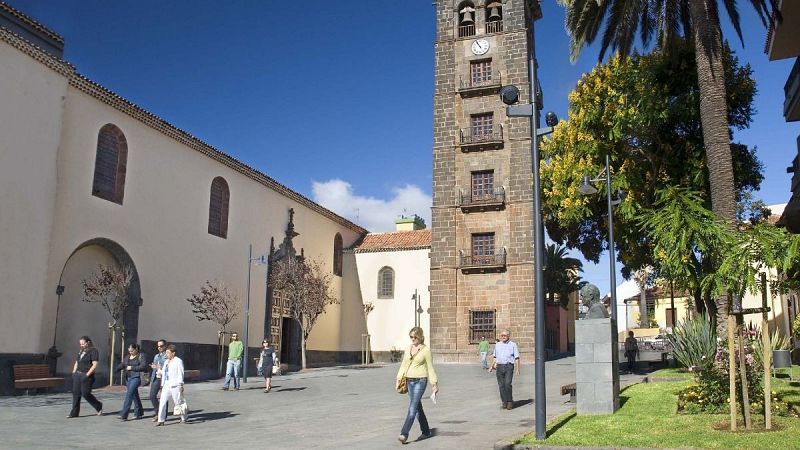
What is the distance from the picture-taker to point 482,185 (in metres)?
35.5

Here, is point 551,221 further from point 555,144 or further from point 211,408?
point 211,408

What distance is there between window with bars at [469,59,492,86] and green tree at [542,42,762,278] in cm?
1142

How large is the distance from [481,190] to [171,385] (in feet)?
78.3

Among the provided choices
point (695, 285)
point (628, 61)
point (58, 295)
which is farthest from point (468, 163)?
point (58, 295)

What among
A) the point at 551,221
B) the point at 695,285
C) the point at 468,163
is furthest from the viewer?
the point at 468,163

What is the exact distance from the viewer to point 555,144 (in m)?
26.3

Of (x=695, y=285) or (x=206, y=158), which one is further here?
(x=206, y=158)

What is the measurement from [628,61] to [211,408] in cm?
1788

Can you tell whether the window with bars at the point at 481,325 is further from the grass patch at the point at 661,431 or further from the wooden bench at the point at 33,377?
the grass patch at the point at 661,431

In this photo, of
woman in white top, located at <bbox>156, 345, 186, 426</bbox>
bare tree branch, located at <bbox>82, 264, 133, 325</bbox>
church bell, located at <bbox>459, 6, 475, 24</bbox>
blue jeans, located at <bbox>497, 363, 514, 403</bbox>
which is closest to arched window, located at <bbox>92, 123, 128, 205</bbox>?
bare tree branch, located at <bbox>82, 264, 133, 325</bbox>

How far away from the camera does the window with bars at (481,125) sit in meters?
35.8

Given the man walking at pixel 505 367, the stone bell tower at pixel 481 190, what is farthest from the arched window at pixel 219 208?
the man walking at pixel 505 367

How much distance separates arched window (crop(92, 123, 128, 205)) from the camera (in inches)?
994

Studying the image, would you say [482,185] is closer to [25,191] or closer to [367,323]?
[367,323]
